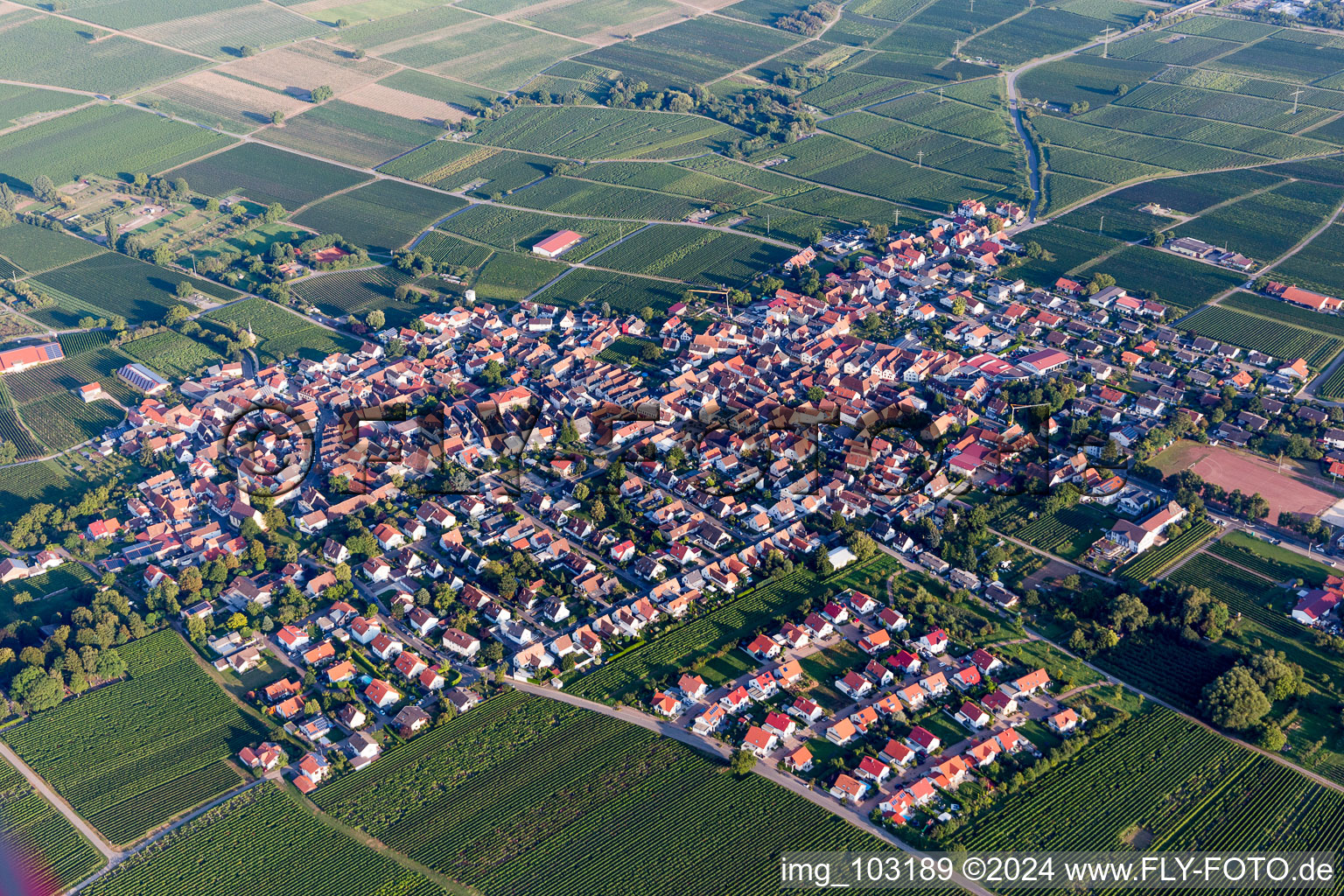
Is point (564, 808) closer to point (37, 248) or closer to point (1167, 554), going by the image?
point (1167, 554)

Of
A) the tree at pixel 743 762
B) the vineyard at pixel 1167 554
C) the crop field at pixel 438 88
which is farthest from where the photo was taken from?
the crop field at pixel 438 88

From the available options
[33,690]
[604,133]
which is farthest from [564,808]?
[604,133]

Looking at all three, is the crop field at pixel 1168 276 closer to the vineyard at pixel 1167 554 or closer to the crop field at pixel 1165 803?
the vineyard at pixel 1167 554

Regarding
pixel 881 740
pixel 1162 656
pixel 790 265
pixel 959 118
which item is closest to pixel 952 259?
pixel 790 265

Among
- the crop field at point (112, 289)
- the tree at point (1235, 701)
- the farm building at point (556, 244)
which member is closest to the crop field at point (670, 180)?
the farm building at point (556, 244)

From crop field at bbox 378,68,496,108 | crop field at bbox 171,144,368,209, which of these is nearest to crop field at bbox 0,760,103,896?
crop field at bbox 171,144,368,209

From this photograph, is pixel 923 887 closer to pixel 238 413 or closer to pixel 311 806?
pixel 311 806
